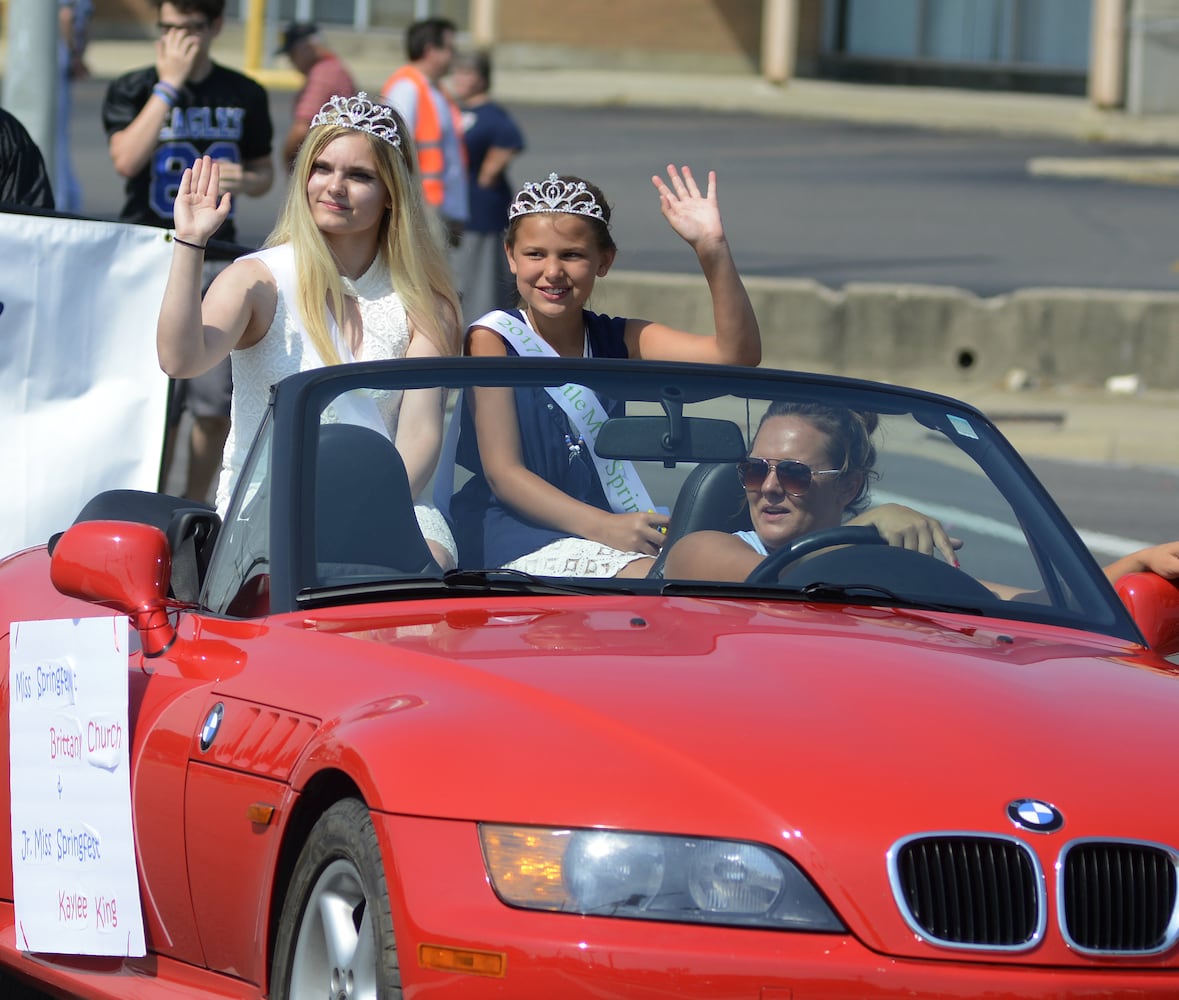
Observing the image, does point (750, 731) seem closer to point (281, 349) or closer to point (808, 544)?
point (808, 544)

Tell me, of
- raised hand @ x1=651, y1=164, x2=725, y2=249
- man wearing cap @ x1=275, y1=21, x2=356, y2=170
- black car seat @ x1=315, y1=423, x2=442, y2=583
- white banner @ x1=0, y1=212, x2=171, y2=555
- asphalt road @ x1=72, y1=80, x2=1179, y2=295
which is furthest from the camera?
asphalt road @ x1=72, y1=80, x2=1179, y2=295

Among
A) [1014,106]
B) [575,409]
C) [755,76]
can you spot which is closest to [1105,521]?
[575,409]

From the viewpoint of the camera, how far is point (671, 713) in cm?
342

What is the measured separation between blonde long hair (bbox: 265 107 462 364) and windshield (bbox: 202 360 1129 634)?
112cm

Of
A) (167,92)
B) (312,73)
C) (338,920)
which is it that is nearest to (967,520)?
(338,920)

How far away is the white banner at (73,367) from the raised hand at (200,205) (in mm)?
1747

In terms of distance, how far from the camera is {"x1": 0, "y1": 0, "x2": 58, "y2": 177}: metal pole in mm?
10867

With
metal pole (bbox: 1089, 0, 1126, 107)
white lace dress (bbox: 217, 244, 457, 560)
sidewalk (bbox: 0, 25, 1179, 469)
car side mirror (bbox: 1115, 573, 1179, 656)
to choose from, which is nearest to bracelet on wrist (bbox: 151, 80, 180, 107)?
white lace dress (bbox: 217, 244, 457, 560)

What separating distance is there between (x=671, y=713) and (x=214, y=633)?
45.3 inches

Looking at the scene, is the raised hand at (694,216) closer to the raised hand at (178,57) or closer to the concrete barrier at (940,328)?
the raised hand at (178,57)

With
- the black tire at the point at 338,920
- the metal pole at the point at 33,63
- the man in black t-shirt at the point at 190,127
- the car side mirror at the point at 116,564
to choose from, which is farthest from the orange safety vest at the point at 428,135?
the black tire at the point at 338,920

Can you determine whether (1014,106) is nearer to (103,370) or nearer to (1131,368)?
(1131,368)

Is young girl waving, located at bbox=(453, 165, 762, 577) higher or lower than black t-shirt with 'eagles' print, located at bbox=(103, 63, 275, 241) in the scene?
lower

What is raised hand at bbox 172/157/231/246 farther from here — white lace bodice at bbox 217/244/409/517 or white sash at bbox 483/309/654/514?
white sash at bbox 483/309/654/514
